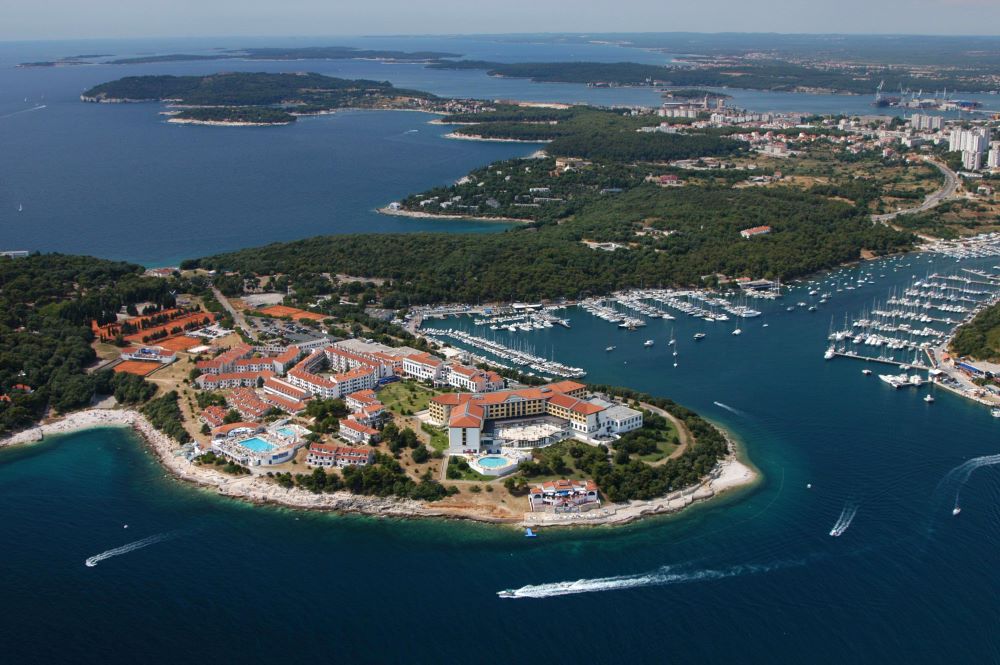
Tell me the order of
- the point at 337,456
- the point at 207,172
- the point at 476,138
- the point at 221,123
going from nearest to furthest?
the point at 337,456
the point at 207,172
the point at 476,138
the point at 221,123

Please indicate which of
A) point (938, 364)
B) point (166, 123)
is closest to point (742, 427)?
point (938, 364)

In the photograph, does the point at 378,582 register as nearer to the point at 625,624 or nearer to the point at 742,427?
the point at 625,624

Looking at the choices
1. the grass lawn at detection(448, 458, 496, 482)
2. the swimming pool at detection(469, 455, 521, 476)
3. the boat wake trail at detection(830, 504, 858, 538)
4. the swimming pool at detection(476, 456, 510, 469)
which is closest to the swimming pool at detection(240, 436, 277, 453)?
the grass lawn at detection(448, 458, 496, 482)

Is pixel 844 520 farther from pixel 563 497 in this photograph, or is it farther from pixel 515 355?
pixel 515 355

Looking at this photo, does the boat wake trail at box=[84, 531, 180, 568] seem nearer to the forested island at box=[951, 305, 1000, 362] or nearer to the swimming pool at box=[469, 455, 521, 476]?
the swimming pool at box=[469, 455, 521, 476]

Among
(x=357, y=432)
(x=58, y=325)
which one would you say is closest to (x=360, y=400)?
(x=357, y=432)
